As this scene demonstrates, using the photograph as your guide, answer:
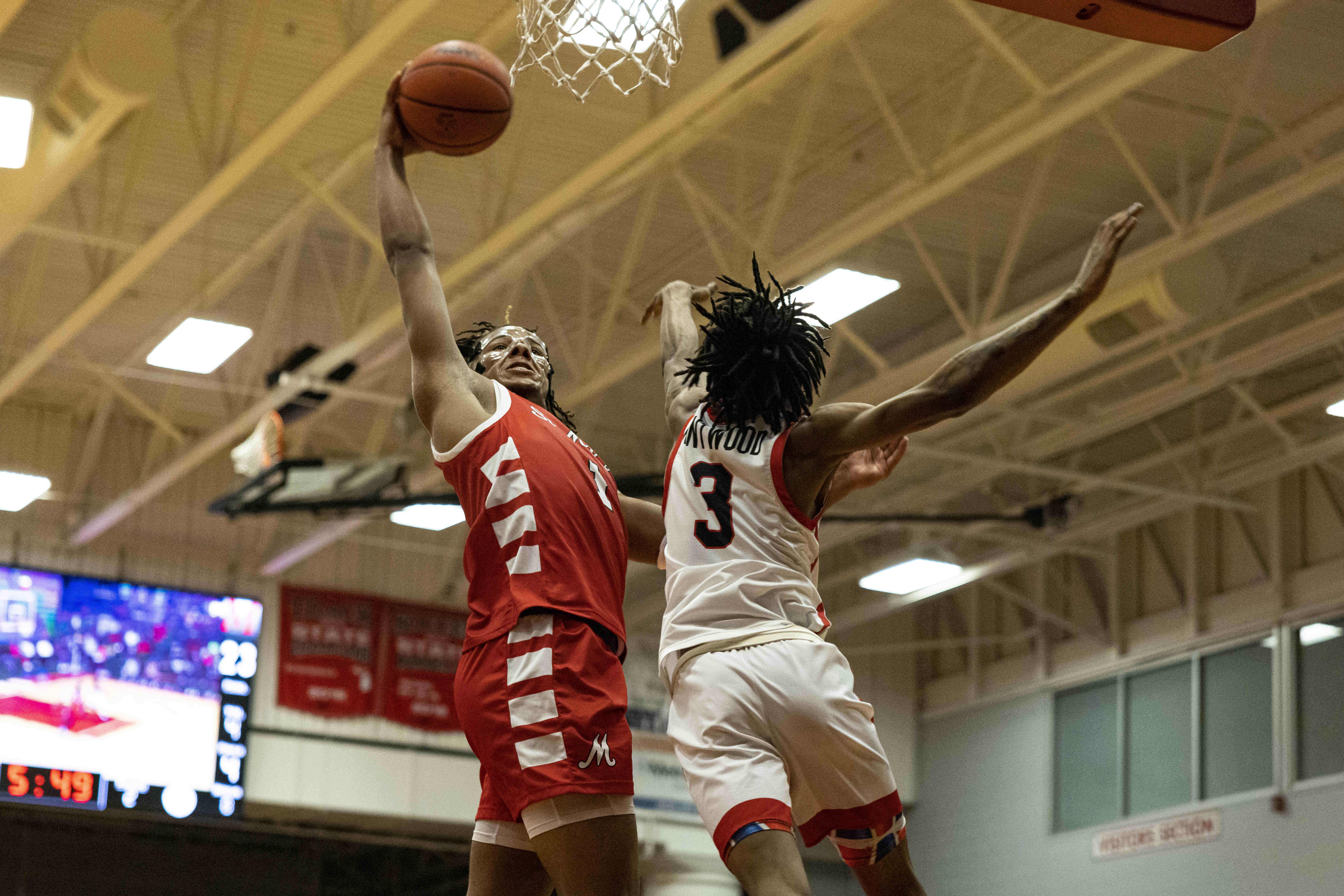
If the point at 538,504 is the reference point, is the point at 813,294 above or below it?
above

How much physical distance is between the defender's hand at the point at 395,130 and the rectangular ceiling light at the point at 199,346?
10.8m

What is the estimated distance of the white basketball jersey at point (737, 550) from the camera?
411 cm

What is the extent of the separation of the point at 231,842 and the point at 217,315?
6994mm

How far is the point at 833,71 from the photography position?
41.8 ft

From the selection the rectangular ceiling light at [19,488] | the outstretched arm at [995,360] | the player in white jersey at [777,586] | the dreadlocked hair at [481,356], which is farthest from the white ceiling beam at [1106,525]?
the outstretched arm at [995,360]

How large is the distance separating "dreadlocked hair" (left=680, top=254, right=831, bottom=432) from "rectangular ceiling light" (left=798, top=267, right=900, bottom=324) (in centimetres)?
886

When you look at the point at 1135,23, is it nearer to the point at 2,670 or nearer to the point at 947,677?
the point at 2,670

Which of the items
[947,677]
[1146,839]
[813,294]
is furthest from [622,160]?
[947,677]

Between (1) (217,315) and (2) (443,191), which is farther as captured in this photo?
(1) (217,315)

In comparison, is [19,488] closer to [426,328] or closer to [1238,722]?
[1238,722]

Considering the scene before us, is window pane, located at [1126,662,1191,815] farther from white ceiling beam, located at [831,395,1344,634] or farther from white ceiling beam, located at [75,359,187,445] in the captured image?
white ceiling beam, located at [75,359,187,445]

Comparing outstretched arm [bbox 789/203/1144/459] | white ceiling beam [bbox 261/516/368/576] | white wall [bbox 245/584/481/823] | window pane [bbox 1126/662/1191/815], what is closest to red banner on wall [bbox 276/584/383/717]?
white wall [bbox 245/584/481/823]

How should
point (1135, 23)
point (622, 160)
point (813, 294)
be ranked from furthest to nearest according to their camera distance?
point (813, 294)
point (622, 160)
point (1135, 23)

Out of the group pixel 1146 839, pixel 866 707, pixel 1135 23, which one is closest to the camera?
pixel 866 707
